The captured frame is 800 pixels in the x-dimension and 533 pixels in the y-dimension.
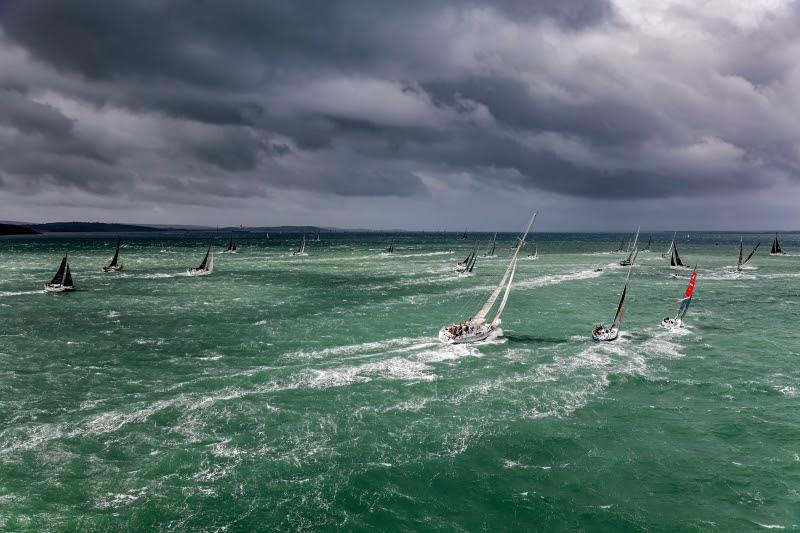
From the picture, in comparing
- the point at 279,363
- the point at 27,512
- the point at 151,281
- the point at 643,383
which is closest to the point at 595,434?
the point at 643,383

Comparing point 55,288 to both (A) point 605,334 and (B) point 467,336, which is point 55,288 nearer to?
(B) point 467,336

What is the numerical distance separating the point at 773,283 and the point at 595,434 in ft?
337

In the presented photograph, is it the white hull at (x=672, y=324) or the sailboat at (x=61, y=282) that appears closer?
the white hull at (x=672, y=324)

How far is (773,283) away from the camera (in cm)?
10812

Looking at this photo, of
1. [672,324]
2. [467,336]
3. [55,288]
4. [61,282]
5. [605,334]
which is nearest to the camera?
[467,336]

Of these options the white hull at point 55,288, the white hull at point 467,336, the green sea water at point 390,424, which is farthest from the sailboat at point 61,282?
the white hull at point 467,336

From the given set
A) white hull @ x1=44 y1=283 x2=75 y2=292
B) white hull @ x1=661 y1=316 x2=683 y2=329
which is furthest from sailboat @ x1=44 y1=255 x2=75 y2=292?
white hull @ x1=661 y1=316 x2=683 y2=329

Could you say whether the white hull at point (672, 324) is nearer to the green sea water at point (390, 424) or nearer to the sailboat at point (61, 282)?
the green sea water at point (390, 424)

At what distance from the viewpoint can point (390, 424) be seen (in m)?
33.3

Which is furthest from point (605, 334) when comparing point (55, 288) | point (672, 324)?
point (55, 288)

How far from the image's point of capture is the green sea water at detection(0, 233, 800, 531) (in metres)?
24.1

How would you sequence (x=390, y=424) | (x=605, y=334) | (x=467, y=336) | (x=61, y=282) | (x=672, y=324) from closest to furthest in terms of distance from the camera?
1. (x=390, y=424)
2. (x=467, y=336)
3. (x=605, y=334)
4. (x=672, y=324)
5. (x=61, y=282)

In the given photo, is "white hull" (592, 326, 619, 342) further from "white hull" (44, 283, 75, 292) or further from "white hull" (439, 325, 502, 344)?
"white hull" (44, 283, 75, 292)

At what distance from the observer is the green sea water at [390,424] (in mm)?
24078
